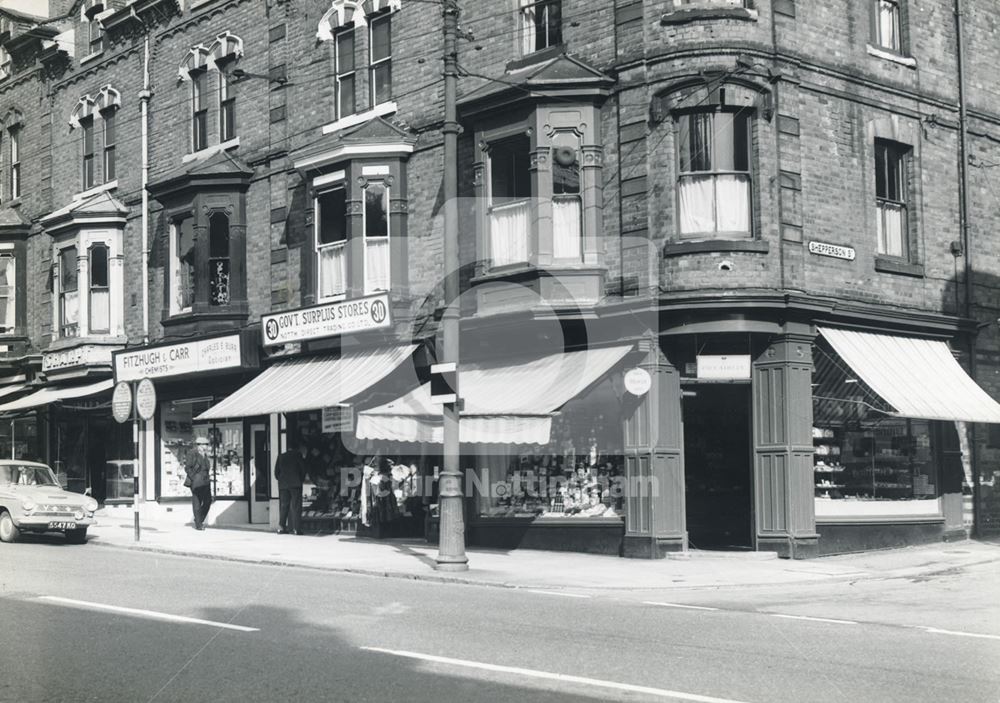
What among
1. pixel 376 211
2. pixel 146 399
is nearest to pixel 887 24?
pixel 376 211

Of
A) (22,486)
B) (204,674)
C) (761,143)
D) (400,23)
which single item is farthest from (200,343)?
(204,674)

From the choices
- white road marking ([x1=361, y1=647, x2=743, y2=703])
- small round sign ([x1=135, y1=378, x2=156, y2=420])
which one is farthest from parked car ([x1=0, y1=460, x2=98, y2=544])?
white road marking ([x1=361, y1=647, x2=743, y2=703])

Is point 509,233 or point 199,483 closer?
A: point 509,233

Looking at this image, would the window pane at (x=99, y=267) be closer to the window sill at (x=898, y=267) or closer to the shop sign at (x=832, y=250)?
the shop sign at (x=832, y=250)

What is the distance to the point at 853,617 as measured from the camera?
1273cm

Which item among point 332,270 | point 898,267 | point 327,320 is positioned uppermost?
point 332,270

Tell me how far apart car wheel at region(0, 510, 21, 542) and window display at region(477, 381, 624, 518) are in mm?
8450

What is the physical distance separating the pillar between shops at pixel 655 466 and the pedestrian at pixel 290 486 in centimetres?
782

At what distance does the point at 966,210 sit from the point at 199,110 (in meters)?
16.9

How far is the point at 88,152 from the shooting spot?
31.9 meters

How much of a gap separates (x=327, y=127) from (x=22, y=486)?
919 centimetres

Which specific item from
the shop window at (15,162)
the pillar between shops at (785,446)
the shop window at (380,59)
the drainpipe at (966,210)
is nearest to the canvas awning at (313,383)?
the shop window at (380,59)

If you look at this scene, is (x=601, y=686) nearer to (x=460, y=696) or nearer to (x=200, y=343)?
(x=460, y=696)

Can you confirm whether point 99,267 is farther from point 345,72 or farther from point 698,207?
point 698,207
